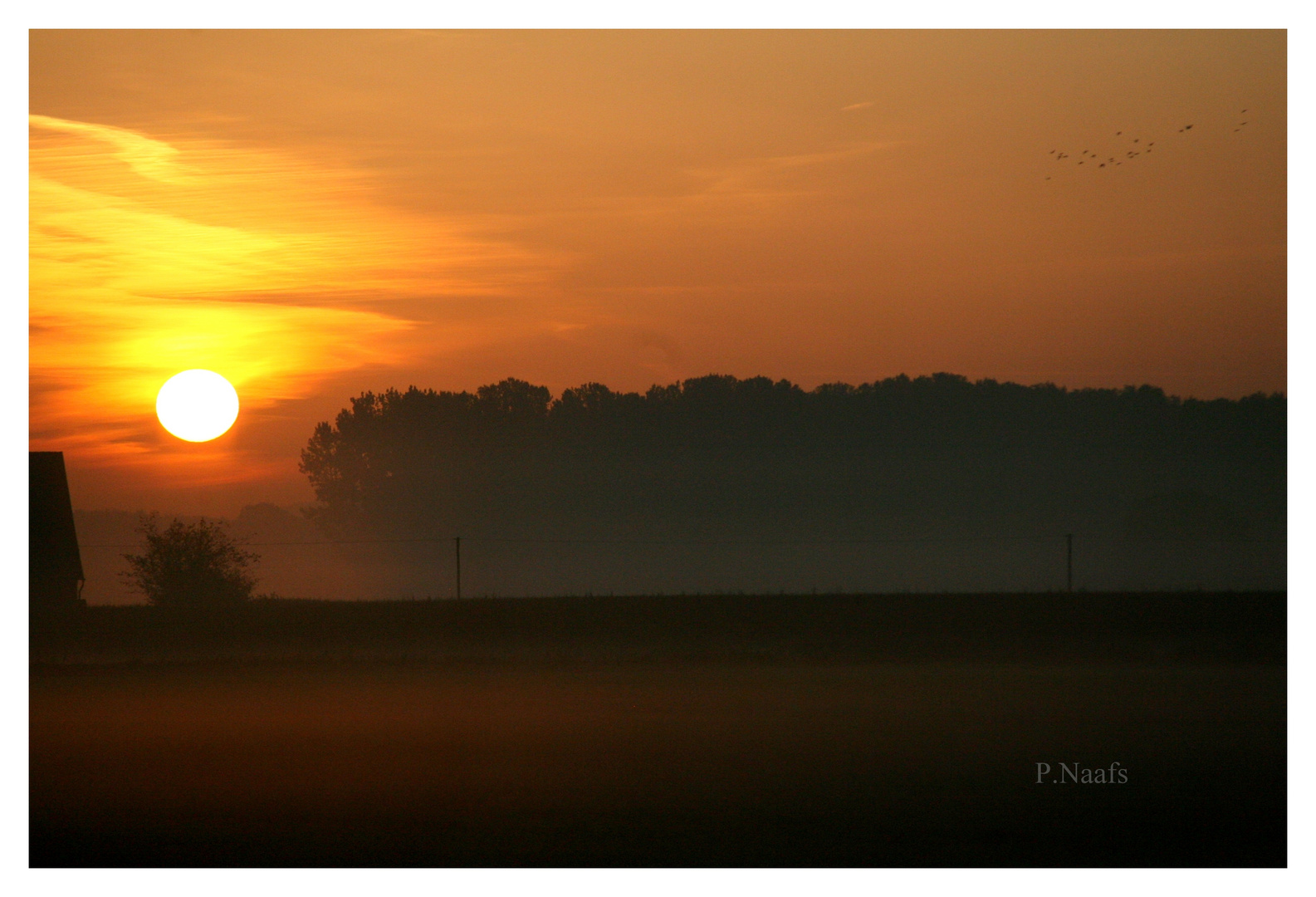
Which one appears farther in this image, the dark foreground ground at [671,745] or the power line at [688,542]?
the power line at [688,542]

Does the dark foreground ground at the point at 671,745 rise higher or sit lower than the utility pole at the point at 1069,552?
higher

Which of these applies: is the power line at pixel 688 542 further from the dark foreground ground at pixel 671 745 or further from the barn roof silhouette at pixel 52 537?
the dark foreground ground at pixel 671 745

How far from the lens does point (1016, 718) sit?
8531 millimetres

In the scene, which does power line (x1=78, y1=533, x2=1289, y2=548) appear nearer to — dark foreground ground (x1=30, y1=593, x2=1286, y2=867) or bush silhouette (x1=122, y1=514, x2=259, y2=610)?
dark foreground ground (x1=30, y1=593, x2=1286, y2=867)

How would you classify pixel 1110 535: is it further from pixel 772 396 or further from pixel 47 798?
pixel 47 798

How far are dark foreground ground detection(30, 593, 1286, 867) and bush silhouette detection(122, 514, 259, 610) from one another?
1127 centimetres

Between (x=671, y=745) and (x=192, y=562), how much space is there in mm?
21344

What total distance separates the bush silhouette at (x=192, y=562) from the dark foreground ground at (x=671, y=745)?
11.3 m

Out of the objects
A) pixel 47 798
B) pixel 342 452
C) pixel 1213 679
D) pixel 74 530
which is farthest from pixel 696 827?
pixel 342 452

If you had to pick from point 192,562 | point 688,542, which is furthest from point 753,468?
point 192,562

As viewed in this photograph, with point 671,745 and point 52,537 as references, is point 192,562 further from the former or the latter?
point 671,745

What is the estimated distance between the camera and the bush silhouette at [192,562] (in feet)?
84.0

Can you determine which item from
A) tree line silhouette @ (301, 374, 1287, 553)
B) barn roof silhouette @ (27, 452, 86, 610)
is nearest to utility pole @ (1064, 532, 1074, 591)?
tree line silhouette @ (301, 374, 1287, 553)

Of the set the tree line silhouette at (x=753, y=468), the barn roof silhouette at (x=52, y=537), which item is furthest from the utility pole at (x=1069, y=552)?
the barn roof silhouette at (x=52, y=537)
